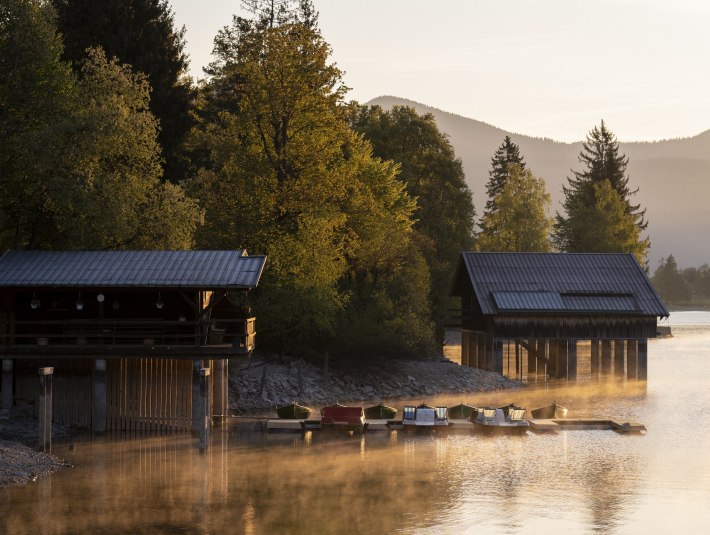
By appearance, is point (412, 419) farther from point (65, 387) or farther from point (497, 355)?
point (497, 355)

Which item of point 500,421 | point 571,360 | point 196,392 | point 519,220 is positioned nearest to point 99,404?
point 196,392

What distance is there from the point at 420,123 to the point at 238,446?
52.7 m

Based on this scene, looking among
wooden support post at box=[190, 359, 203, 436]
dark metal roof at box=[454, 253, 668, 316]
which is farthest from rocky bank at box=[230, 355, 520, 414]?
wooden support post at box=[190, 359, 203, 436]

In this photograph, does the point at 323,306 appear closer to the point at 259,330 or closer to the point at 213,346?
the point at 259,330

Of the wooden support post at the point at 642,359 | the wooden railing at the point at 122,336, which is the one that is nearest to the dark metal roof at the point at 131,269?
Result: the wooden railing at the point at 122,336

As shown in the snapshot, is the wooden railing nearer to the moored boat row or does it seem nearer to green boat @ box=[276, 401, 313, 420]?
green boat @ box=[276, 401, 313, 420]

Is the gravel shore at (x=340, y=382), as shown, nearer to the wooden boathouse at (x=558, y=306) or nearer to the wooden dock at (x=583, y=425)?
the wooden boathouse at (x=558, y=306)

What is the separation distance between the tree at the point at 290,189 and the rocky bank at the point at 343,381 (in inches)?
58.0

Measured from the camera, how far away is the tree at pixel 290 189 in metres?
60.5

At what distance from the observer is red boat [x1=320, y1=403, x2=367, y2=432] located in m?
48.4

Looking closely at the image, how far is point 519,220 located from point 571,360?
3308cm

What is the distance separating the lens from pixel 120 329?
148 feet

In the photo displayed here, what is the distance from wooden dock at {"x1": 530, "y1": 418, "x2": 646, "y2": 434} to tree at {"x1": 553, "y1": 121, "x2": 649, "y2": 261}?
6471 centimetres

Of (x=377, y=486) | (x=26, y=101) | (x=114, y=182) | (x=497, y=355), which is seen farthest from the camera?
(x=497, y=355)
